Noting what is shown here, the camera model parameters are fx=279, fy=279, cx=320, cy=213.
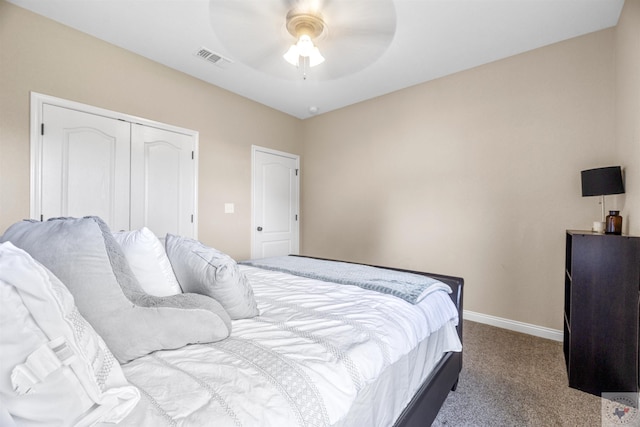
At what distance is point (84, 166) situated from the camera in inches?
99.3

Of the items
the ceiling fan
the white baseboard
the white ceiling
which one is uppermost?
the white ceiling

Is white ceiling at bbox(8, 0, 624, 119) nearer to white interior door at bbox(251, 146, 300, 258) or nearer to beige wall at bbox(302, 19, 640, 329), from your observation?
beige wall at bbox(302, 19, 640, 329)

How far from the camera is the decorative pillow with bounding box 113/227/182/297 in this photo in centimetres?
109

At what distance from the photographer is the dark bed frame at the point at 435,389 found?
1.24 m

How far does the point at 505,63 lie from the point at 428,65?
74 cm

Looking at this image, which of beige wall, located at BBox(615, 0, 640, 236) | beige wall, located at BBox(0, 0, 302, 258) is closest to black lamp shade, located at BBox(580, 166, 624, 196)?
beige wall, located at BBox(615, 0, 640, 236)

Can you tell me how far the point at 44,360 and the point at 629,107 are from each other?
3.19m

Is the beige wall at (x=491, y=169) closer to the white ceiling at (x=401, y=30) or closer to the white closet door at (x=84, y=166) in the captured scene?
the white ceiling at (x=401, y=30)

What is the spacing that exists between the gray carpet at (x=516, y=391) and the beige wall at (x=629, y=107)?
112 centimetres

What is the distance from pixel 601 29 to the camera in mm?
2379

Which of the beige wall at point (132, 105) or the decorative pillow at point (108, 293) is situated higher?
the beige wall at point (132, 105)

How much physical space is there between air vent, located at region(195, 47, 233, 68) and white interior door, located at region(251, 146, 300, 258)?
1183 mm

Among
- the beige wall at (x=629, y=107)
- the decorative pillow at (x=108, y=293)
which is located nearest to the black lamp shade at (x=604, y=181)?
the beige wall at (x=629, y=107)

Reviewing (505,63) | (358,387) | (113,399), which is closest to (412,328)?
(358,387)
